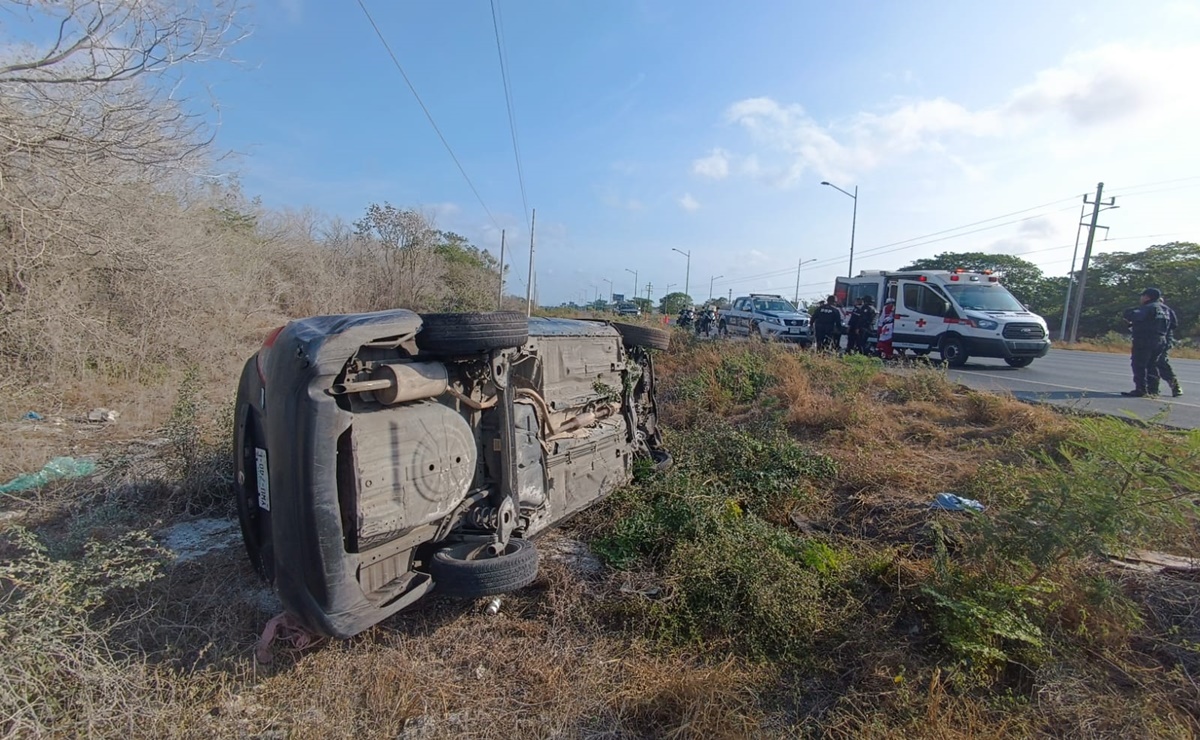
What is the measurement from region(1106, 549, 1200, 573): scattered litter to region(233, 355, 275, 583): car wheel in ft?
14.0

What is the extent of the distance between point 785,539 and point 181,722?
3.01 m

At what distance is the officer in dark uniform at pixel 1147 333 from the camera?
26.9ft

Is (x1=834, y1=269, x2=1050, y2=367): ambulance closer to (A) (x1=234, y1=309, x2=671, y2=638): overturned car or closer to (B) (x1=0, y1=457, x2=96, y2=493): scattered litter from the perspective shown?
(A) (x1=234, y1=309, x2=671, y2=638): overturned car

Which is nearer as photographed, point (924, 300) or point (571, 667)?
point (571, 667)

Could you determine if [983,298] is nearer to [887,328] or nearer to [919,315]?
[919,315]

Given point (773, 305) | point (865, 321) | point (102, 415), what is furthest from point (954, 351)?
point (102, 415)

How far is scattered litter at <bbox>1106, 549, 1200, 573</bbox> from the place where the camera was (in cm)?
302

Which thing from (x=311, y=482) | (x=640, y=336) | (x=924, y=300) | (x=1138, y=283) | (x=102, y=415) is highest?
(x=1138, y=283)

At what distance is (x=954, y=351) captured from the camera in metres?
12.4

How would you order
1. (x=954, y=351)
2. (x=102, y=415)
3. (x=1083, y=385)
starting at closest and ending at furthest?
1. (x=102, y=415)
2. (x=1083, y=385)
3. (x=954, y=351)

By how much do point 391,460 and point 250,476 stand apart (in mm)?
754

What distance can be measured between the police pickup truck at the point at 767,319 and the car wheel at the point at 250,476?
1478 centimetres

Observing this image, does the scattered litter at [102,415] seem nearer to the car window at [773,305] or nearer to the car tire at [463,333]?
the car tire at [463,333]

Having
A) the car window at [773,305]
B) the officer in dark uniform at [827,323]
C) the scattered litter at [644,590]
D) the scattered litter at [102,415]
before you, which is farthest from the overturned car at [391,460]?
the car window at [773,305]
